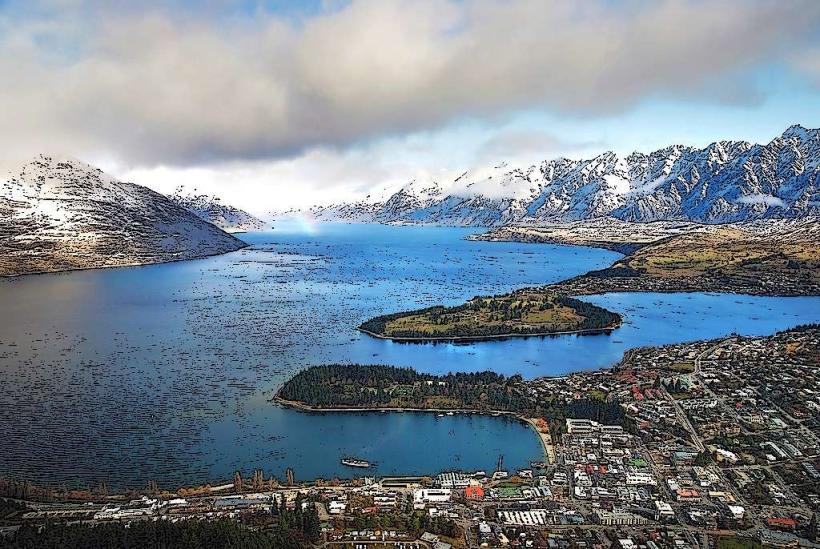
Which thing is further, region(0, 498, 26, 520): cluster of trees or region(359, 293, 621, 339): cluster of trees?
region(359, 293, 621, 339): cluster of trees

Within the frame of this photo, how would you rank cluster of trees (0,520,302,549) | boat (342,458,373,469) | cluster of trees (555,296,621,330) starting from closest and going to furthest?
cluster of trees (0,520,302,549), boat (342,458,373,469), cluster of trees (555,296,621,330)

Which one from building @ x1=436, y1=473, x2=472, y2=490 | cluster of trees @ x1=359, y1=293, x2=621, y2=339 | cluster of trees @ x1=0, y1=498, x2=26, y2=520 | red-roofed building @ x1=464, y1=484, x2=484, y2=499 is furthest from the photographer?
cluster of trees @ x1=359, y1=293, x2=621, y2=339

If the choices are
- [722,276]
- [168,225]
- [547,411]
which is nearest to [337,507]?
[547,411]

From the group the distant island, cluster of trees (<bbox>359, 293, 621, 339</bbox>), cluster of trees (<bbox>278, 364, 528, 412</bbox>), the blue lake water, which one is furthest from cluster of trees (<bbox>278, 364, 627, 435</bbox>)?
cluster of trees (<bbox>359, 293, 621, 339</bbox>)

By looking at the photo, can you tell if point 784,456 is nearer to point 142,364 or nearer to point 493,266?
point 142,364

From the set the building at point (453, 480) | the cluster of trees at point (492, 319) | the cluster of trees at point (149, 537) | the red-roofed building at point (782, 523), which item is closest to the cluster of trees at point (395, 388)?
the building at point (453, 480)

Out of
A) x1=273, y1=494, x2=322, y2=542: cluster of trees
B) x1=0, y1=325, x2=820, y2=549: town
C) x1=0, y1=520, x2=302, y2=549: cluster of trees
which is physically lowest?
x1=0, y1=325, x2=820, y2=549: town

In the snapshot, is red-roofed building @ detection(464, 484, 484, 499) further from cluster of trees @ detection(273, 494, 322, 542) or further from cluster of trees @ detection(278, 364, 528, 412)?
cluster of trees @ detection(278, 364, 528, 412)

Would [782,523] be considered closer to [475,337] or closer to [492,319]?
[475,337]
